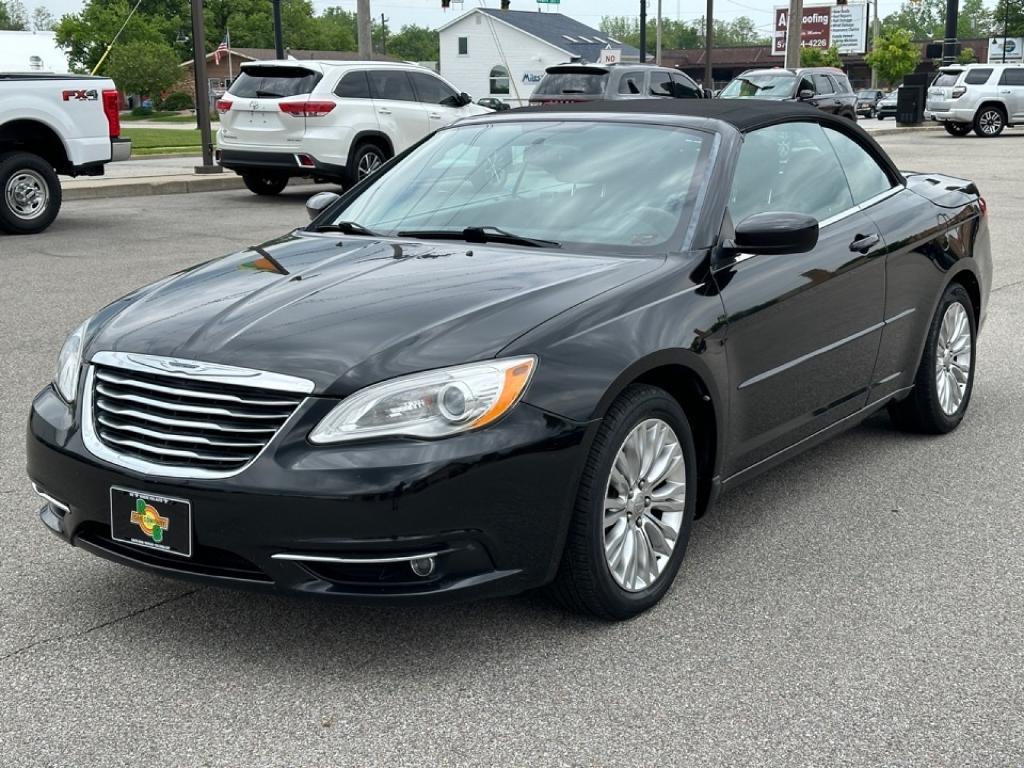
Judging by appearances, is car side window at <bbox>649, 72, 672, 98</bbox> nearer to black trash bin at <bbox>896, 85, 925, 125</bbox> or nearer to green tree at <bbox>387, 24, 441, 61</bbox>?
black trash bin at <bbox>896, 85, 925, 125</bbox>

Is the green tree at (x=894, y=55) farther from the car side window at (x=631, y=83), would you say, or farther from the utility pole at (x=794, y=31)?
the car side window at (x=631, y=83)

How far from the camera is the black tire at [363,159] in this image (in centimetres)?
1670

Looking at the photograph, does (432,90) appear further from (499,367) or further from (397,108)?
(499,367)

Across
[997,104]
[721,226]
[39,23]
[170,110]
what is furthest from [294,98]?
[39,23]

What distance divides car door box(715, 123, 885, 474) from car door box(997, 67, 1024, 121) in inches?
1211

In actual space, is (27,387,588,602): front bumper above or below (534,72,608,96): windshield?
below

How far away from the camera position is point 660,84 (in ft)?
77.7

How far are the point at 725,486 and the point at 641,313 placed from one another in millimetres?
779

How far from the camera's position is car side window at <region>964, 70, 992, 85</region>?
109 feet

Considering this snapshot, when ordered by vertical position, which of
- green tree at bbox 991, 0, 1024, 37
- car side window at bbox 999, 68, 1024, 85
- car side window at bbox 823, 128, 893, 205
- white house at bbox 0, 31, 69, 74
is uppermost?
green tree at bbox 991, 0, 1024, 37

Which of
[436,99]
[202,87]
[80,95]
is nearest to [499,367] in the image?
[80,95]

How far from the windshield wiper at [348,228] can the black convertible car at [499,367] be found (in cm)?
1

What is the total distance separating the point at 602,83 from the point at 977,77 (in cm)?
1479

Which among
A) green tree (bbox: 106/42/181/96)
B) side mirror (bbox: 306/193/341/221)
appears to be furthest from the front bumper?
green tree (bbox: 106/42/181/96)
